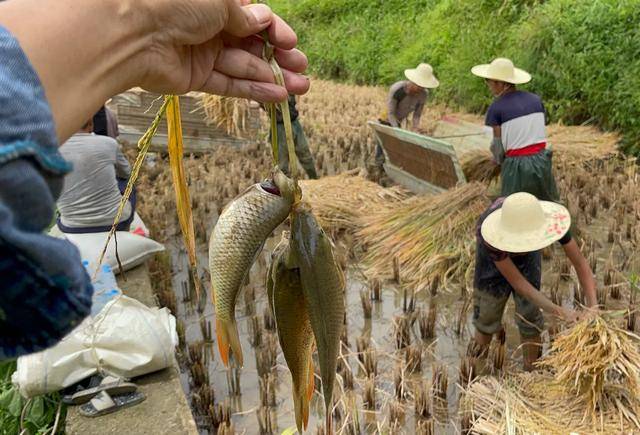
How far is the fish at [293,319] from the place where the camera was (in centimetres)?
106

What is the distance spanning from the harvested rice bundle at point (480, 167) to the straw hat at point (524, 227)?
2.99 m

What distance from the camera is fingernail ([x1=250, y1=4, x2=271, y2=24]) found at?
108cm

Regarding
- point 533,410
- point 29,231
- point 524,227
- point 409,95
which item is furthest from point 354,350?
point 409,95

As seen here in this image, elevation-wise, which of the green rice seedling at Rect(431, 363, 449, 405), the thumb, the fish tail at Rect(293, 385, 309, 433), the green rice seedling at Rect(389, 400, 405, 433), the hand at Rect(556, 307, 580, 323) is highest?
the thumb

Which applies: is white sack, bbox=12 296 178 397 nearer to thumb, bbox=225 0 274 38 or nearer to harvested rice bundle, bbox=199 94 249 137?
thumb, bbox=225 0 274 38

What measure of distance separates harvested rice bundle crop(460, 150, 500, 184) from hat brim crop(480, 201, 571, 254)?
293 centimetres

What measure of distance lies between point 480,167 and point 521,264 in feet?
10.1

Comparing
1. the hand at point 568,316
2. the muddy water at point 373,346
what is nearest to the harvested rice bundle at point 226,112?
the muddy water at point 373,346

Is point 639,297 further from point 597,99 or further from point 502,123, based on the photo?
point 597,99

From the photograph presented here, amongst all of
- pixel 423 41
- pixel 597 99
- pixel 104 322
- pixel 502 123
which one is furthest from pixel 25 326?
pixel 423 41

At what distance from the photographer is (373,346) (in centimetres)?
409

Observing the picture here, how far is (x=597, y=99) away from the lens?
802cm

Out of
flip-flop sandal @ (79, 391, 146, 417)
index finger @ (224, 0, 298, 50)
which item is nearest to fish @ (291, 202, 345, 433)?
index finger @ (224, 0, 298, 50)

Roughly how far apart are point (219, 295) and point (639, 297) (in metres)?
4.09
